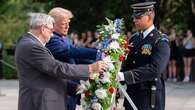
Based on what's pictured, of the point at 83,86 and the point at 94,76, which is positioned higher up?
the point at 94,76

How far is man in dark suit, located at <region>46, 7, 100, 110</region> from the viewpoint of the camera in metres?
6.18

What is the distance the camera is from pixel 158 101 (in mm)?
6121

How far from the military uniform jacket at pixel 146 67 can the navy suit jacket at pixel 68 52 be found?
1.24ft

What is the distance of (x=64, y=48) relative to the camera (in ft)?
20.2

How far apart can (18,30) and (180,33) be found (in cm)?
2594

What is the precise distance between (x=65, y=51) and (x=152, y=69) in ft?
2.95

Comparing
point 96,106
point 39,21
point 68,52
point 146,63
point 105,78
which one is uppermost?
point 39,21

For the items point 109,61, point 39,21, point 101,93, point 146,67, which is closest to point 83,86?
point 101,93

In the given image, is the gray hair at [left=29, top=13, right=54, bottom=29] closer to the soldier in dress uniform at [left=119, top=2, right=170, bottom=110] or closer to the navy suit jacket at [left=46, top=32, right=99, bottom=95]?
the navy suit jacket at [left=46, top=32, right=99, bottom=95]

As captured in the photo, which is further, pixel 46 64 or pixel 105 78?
pixel 105 78

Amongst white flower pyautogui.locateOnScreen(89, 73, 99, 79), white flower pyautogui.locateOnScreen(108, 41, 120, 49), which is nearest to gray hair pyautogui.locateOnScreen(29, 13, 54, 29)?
white flower pyautogui.locateOnScreen(89, 73, 99, 79)

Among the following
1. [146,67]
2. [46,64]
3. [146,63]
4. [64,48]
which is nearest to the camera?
[46,64]

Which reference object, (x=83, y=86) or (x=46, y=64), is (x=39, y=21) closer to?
(x=46, y=64)

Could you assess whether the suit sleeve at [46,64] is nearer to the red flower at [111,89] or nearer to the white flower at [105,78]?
the white flower at [105,78]
